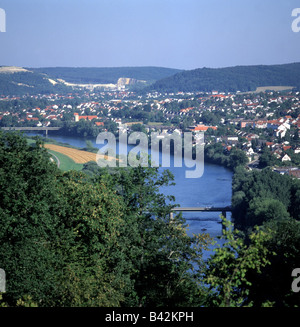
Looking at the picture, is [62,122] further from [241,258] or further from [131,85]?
[131,85]

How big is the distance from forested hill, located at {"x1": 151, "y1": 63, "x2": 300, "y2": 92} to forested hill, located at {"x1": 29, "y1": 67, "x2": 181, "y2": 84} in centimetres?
1111

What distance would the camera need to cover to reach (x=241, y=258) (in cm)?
191

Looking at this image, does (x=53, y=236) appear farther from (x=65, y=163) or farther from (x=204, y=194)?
(x=65, y=163)

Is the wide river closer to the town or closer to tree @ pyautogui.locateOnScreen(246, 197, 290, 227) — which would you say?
tree @ pyautogui.locateOnScreen(246, 197, 290, 227)

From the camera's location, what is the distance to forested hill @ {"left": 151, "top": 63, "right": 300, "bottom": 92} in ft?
146

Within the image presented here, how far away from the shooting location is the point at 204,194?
993 centimetres

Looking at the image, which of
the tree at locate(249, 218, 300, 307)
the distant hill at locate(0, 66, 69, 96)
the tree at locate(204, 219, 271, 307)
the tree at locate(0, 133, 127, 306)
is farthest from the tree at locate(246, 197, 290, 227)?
the distant hill at locate(0, 66, 69, 96)

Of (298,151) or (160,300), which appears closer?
(160,300)

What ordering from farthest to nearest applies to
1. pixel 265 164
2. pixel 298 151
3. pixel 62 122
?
1. pixel 62 122
2. pixel 298 151
3. pixel 265 164

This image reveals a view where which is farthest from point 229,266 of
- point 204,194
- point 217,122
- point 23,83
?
point 23,83

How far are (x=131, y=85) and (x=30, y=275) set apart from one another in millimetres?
56685

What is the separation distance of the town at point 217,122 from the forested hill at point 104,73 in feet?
93.0
